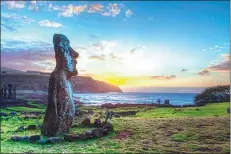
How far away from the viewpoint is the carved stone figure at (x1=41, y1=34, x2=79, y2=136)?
16.4 metres

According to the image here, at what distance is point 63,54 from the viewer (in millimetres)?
17219

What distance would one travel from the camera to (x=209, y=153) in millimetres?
12148

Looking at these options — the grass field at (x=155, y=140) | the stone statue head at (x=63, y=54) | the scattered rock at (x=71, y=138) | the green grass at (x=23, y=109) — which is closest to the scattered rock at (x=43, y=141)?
the grass field at (x=155, y=140)

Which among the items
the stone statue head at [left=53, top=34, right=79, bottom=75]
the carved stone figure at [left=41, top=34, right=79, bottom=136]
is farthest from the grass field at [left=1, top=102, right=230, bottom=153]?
the stone statue head at [left=53, top=34, right=79, bottom=75]

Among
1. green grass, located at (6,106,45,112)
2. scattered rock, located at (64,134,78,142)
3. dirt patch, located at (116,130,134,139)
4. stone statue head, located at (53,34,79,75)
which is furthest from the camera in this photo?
green grass, located at (6,106,45,112)

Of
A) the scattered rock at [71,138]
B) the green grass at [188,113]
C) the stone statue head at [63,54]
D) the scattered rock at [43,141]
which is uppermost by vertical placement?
the stone statue head at [63,54]

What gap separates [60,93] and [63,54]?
2.16 m

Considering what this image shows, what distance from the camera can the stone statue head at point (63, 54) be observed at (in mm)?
17188

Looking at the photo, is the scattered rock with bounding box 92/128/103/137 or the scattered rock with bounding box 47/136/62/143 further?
the scattered rock with bounding box 92/128/103/137

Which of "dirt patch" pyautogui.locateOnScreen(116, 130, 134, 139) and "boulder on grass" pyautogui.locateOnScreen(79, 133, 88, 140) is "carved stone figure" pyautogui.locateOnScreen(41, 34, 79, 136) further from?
"dirt patch" pyautogui.locateOnScreen(116, 130, 134, 139)

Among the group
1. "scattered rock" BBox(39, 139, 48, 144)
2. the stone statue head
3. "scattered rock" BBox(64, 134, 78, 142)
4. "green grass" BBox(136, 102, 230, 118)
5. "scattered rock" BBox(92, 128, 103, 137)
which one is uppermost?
the stone statue head

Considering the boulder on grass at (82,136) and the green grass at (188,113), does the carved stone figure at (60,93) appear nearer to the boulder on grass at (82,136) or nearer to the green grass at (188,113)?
the boulder on grass at (82,136)

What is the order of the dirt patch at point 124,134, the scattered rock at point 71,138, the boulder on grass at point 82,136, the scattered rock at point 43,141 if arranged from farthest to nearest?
the dirt patch at point 124,134 → the boulder on grass at point 82,136 → the scattered rock at point 71,138 → the scattered rock at point 43,141

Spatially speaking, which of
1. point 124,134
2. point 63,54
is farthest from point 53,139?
point 63,54
